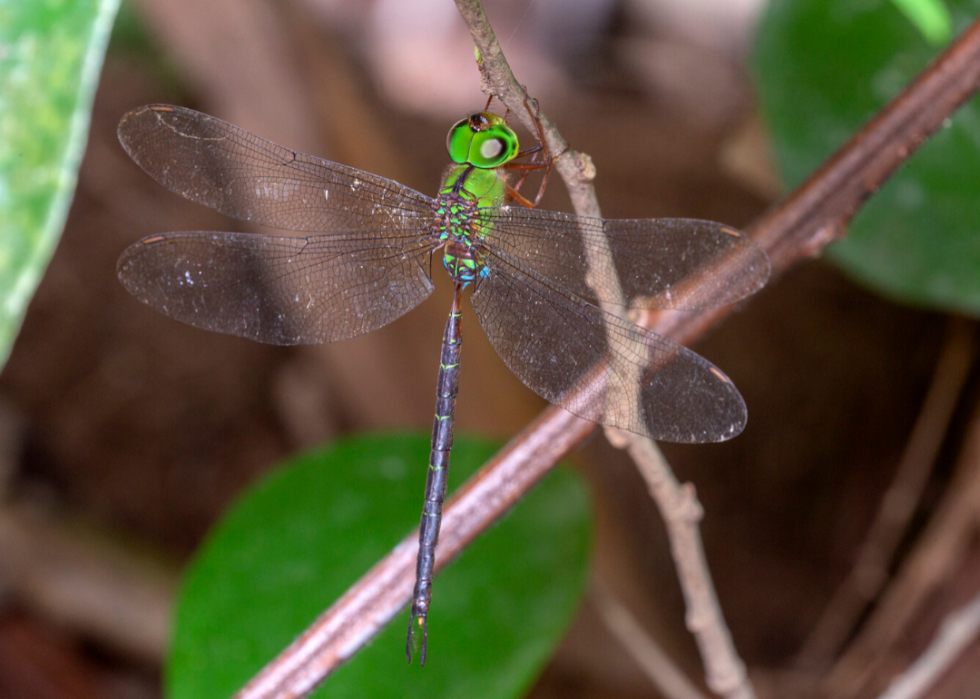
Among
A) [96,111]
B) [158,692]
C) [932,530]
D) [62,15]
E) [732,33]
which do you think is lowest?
[158,692]

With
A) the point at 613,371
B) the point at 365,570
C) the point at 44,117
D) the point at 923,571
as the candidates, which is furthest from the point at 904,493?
the point at 44,117

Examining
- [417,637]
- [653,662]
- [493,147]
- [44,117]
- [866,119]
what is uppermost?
[866,119]

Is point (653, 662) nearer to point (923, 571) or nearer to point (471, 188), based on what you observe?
point (923, 571)

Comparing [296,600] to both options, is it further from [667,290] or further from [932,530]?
[932,530]

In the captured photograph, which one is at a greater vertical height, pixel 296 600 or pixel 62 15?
pixel 62 15

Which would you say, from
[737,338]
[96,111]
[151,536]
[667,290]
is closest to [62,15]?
[667,290]

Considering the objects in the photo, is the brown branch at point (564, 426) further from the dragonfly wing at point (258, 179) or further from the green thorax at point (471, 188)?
the dragonfly wing at point (258, 179)
